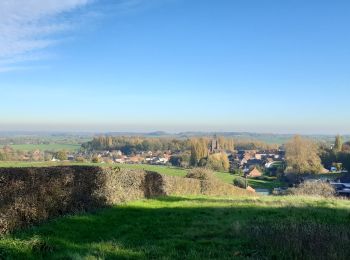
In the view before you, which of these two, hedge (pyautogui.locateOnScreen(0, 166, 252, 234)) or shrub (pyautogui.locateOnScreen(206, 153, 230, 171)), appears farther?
shrub (pyautogui.locateOnScreen(206, 153, 230, 171))

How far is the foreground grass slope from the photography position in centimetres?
805

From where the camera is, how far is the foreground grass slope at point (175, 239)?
805 cm

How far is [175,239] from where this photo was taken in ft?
34.7

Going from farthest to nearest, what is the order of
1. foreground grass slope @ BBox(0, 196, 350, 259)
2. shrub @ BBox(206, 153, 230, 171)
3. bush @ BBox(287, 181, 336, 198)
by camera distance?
1. shrub @ BBox(206, 153, 230, 171)
2. bush @ BBox(287, 181, 336, 198)
3. foreground grass slope @ BBox(0, 196, 350, 259)

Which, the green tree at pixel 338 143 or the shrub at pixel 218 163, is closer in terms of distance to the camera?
the shrub at pixel 218 163

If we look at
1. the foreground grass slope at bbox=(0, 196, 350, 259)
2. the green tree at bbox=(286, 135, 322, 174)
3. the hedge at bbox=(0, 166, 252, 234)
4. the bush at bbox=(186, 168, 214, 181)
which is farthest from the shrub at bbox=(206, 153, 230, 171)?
the foreground grass slope at bbox=(0, 196, 350, 259)

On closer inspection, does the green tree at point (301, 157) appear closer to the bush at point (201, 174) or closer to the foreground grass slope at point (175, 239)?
the bush at point (201, 174)

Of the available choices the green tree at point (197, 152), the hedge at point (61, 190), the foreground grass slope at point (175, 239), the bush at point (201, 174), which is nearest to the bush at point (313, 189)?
the bush at point (201, 174)

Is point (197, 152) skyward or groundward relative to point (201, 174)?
groundward

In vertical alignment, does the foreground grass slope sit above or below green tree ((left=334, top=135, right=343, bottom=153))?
above

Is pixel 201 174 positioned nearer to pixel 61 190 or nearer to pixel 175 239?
pixel 61 190

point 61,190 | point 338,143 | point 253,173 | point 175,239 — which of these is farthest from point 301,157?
point 175,239

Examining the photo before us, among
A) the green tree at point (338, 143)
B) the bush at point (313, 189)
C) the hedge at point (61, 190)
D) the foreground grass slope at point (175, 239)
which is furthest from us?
the green tree at point (338, 143)

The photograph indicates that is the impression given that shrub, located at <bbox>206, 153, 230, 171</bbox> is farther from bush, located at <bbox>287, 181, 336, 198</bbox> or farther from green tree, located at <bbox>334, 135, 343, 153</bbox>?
bush, located at <bbox>287, 181, 336, 198</bbox>
